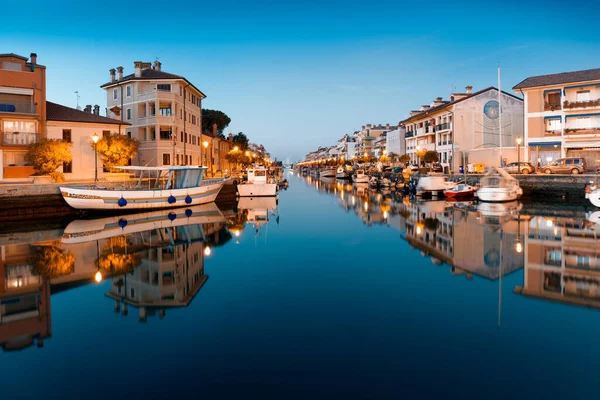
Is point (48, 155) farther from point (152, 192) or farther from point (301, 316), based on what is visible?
point (301, 316)

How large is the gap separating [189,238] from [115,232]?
14.1 ft

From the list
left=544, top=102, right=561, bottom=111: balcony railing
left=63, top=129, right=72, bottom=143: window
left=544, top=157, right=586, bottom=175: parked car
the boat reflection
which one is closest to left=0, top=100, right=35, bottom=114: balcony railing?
left=63, top=129, right=72, bottom=143: window

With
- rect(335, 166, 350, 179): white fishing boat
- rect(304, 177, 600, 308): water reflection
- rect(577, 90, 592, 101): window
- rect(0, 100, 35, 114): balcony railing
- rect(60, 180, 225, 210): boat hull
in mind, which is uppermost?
rect(577, 90, 592, 101): window

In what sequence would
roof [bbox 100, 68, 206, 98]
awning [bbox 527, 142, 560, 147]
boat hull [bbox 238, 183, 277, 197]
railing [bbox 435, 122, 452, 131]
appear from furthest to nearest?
railing [bbox 435, 122, 452, 131], awning [bbox 527, 142, 560, 147], roof [bbox 100, 68, 206, 98], boat hull [bbox 238, 183, 277, 197]

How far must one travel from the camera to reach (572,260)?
47.2ft

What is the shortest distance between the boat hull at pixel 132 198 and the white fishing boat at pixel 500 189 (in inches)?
856

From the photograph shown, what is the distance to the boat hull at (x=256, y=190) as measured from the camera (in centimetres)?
4175

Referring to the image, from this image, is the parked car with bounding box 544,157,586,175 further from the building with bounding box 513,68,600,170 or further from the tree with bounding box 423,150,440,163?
the tree with bounding box 423,150,440,163

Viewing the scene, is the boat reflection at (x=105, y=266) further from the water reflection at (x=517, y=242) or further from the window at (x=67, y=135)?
the window at (x=67, y=135)

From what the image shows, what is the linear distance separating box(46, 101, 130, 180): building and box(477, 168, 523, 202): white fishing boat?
3087cm

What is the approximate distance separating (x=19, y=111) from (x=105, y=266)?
24766 mm

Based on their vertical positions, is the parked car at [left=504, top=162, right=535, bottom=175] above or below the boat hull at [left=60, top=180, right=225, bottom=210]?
above

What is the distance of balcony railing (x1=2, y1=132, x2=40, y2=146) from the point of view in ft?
103

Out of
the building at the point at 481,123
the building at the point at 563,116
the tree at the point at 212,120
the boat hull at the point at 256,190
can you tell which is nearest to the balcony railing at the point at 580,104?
the building at the point at 563,116
